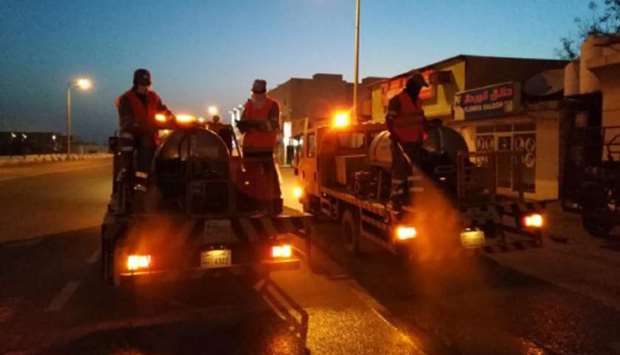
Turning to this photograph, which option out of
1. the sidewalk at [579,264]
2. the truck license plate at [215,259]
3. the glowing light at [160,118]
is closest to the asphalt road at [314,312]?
the truck license plate at [215,259]

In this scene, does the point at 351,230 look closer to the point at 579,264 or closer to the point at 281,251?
the point at 281,251

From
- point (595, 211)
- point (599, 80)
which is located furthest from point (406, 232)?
point (599, 80)

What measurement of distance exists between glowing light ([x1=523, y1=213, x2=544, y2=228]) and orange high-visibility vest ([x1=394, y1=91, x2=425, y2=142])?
1.79 meters

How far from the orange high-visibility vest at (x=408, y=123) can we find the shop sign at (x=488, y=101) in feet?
35.8

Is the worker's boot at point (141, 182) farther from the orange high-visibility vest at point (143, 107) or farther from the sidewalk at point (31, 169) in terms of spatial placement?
the sidewalk at point (31, 169)

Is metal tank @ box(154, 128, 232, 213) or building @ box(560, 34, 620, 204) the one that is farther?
building @ box(560, 34, 620, 204)

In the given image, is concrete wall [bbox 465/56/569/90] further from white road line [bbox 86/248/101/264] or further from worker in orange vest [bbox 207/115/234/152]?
white road line [bbox 86/248/101/264]

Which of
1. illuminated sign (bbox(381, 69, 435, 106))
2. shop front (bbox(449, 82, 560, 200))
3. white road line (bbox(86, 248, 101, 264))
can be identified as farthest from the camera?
illuminated sign (bbox(381, 69, 435, 106))

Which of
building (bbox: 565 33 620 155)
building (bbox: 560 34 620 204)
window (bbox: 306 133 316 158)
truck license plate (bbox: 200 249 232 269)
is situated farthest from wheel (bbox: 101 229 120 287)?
building (bbox: 565 33 620 155)

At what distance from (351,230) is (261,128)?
266 cm

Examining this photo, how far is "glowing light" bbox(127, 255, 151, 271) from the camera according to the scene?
5.45m

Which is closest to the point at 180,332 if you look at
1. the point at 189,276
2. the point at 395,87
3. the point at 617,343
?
the point at 189,276

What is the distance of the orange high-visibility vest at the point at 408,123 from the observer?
25.5 feet

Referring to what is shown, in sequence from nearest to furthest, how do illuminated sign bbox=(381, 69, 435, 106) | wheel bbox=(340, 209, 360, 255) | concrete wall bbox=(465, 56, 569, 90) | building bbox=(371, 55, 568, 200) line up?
wheel bbox=(340, 209, 360, 255) → building bbox=(371, 55, 568, 200) → concrete wall bbox=(465, 56, 569, 90) → illuminated sign bbox=(381, 69, 435, 106)
